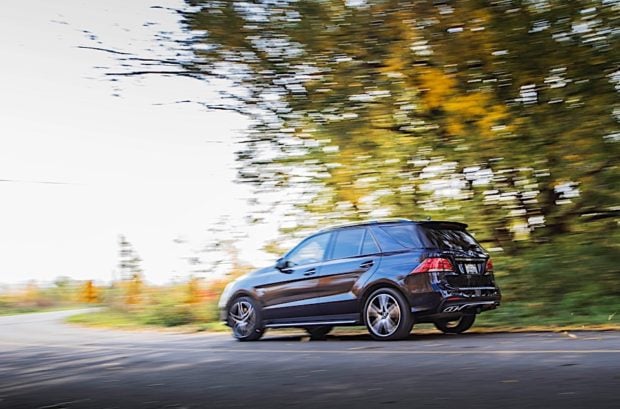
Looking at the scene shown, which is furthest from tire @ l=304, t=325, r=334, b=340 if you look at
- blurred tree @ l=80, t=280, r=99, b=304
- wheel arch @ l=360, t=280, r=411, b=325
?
blurred tree @ l=80, t=280, r=99, b=304

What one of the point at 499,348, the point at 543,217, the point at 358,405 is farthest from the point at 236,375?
the point at 543,217

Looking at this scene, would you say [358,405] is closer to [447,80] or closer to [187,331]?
[447,80]

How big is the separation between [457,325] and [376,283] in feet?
6.70

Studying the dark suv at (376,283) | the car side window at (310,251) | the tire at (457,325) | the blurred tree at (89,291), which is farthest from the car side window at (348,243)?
the blurred tree at (89,291)

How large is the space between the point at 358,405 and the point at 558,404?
150 centimetres

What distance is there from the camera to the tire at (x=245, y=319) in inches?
575

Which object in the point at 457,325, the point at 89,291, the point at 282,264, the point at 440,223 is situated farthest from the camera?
the point at 89,291

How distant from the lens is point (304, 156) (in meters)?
17.7

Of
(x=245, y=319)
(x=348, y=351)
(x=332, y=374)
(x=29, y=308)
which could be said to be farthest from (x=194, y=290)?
(x=29, y=308)

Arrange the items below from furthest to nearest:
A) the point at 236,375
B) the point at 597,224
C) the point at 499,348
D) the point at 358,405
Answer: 1. the point at 597,224
2. the point at 499,348
3. the point at 236,375
4. the point at 358,405

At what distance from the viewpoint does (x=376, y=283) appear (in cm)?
1294

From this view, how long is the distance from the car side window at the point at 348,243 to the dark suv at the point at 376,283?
0.05 ft

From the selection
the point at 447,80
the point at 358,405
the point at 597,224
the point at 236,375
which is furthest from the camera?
the point at 597,224

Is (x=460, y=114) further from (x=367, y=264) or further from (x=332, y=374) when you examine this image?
(x=332, y=374)
